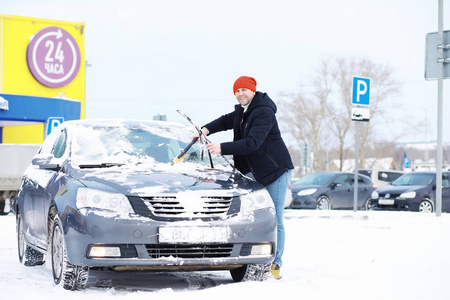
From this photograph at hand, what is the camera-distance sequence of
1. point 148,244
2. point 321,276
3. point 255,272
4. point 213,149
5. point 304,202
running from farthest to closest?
point 304,202 → point 321,276 → point 213,149 → point 255,272 → point 148,244

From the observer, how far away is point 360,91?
17.2 m

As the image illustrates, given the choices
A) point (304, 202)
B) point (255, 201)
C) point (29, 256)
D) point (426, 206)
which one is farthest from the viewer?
point (304, 202)

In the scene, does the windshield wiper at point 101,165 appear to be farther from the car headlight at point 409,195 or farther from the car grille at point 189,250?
the car headlight at point 409,195

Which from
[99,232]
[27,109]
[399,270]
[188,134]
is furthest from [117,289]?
[27,109]

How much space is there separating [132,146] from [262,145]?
4.01 feet

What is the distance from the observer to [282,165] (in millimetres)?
7297

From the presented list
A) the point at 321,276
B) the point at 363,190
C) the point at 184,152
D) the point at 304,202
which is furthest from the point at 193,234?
the point at 363,190

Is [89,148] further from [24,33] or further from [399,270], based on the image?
[24,33]

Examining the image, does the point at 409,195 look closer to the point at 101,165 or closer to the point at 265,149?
the point at 265,149

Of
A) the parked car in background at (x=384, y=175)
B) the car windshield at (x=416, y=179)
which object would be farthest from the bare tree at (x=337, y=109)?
the car windshield at (x=416, y=179)

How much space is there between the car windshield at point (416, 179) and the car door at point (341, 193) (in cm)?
144

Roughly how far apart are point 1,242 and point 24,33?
816 inches

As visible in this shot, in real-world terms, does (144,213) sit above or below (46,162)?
below

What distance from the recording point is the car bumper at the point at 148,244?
231 inches
